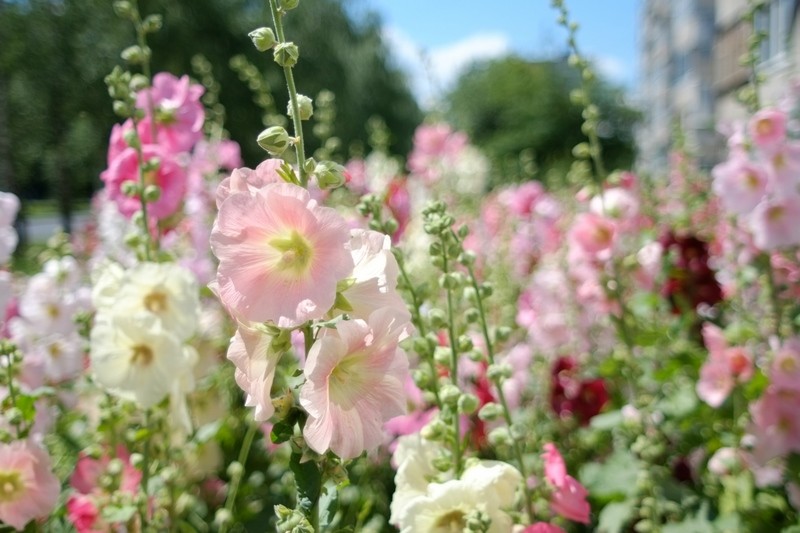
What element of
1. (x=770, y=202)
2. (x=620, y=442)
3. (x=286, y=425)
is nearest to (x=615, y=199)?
(x=770, y=202)

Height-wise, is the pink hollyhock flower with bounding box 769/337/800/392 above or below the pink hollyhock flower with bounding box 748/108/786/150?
below

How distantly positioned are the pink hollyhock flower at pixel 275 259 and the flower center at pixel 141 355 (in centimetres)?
38

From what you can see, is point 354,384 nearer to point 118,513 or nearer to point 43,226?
point 118,513

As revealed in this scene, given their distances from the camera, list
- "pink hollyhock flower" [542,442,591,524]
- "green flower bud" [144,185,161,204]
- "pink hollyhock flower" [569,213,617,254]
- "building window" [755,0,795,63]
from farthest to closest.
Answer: "building window" [755,0,795,63], "pink hollyhock flower" [569,213,617,254], "green flower bud" [144,185,161,204], "pink hollyhock flower" [542,442,591,524]

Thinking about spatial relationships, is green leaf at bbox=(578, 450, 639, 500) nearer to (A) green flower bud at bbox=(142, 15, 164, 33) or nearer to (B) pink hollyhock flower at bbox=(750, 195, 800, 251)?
(B) pink hollyhock flower at bbox=(750, 195, 800, 251)

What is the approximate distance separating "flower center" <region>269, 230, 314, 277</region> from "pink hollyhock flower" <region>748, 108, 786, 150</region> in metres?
1.09

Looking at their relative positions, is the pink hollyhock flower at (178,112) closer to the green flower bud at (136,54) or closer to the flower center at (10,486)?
the green flower bud at (136,54)

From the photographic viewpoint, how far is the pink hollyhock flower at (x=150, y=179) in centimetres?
119

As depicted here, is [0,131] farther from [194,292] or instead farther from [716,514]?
[716,514]

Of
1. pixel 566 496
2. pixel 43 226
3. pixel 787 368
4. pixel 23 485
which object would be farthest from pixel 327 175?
pixel 43 226

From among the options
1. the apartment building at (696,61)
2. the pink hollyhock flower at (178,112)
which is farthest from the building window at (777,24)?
the pink hollyhock flower at (178,112)

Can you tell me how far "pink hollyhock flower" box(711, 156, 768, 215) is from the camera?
142 cm

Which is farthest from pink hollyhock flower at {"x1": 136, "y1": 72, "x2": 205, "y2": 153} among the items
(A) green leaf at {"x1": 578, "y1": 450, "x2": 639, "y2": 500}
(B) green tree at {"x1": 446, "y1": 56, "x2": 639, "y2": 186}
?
(B) green tree at {"x1": 446, "y1": 56, "x2": 639, "y2": 186}

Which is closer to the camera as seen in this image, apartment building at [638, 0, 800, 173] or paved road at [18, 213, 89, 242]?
apartment building at [638, 0, 800, 173]
